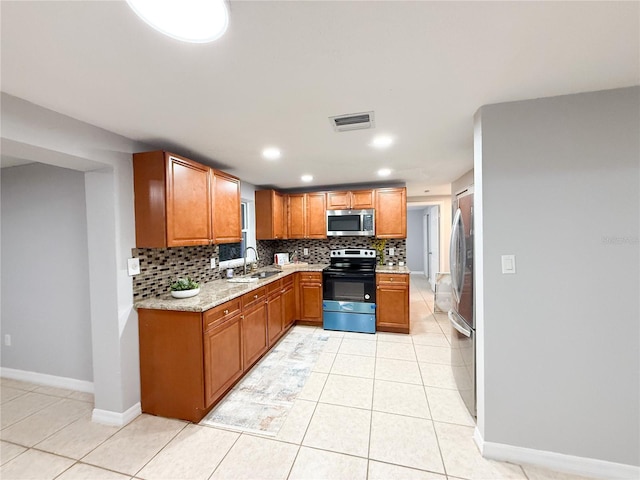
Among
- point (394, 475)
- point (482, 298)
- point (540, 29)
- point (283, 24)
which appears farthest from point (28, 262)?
point (540, 29)

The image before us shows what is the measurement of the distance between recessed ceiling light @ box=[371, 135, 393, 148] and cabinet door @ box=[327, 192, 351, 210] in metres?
1.71

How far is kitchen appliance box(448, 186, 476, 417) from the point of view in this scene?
1.89 m

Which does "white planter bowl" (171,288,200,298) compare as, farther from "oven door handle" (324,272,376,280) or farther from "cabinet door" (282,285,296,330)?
"oven door handle" (324,272,376,280)

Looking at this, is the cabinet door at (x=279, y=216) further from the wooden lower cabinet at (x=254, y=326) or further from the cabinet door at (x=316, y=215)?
the wooden lower cabinet at (x=254, y=326)

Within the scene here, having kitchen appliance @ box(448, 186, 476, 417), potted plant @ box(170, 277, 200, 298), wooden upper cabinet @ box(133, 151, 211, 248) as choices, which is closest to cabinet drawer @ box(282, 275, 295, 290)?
potted plant @ box(170, 277, 200, 298)

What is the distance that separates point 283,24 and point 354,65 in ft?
1.30

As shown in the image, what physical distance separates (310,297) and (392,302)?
1.22m

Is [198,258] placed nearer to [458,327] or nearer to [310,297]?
[310,297]

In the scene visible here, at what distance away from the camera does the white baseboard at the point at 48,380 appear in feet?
8.00

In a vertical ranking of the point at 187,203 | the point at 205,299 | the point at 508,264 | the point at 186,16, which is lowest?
the point at 205,299

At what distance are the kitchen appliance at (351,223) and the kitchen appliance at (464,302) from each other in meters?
1.79

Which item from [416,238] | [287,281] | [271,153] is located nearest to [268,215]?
[287,281]

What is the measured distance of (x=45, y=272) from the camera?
8.25 ft

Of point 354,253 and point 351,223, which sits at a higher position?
point 351,223
